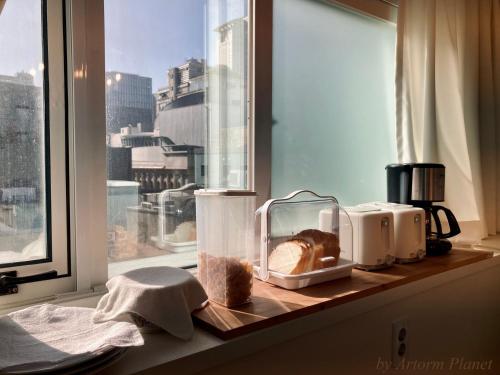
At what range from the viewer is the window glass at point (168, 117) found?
1032mm

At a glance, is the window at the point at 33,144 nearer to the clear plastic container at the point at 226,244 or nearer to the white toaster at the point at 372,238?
the clear plastic container at the point at 226,244

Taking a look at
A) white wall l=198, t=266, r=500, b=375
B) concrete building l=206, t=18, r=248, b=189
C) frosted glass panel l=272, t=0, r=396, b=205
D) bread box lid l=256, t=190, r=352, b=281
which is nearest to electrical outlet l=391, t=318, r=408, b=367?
white wall l=198, t=266, r=500, b=375

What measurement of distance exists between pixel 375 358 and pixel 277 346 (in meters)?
0.41

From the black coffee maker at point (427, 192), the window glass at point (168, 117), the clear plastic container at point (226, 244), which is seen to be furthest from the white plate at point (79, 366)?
the black coffee maker at point (427, 192)

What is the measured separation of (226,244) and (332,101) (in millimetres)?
851

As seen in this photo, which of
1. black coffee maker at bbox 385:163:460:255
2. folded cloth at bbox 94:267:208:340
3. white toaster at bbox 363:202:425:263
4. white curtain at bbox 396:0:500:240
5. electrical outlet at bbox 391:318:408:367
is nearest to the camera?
folded cloth at bbox 94:267:208:340

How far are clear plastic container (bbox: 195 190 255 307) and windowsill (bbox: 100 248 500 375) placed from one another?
0.38 ft

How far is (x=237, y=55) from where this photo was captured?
1.25m

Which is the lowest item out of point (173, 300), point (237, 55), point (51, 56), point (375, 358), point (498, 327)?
point (498, 327)

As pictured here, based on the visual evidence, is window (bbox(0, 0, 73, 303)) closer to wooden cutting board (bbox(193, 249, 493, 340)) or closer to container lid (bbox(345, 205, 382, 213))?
wooden cutting board (bbox(193, 249, 493, 340))

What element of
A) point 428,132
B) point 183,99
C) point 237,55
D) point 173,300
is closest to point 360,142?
point 428,132

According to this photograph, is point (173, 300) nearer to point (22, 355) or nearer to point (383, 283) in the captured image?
point (22, 355)

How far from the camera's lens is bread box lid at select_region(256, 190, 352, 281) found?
1034 millimetres

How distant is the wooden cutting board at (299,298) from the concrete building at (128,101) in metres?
0.53
